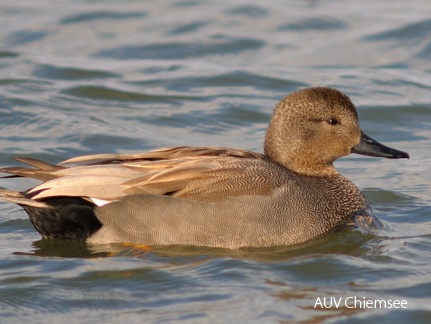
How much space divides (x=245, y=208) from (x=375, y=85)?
19.6ft

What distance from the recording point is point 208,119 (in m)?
11.5

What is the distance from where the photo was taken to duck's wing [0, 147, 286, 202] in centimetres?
719

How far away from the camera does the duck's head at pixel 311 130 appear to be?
7883 mm

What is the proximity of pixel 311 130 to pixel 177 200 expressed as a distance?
1373 mm

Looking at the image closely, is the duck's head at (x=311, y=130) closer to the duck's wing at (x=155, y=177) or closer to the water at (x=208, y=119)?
the duck's wing at (x=155, y=177)

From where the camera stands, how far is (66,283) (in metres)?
6.66

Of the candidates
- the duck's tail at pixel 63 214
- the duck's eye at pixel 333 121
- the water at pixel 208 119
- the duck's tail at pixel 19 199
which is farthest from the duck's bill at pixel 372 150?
the duck's tail at pixel 19 199

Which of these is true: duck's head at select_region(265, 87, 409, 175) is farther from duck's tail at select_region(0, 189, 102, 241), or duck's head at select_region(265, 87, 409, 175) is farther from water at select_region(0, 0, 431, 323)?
duck's tail at select_region(0, 189, 102, 241)

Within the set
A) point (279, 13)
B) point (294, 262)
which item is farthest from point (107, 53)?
point (294, 262)

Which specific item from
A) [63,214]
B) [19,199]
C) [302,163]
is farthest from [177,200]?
[302,163]

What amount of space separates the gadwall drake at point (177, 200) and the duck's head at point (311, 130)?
24cm

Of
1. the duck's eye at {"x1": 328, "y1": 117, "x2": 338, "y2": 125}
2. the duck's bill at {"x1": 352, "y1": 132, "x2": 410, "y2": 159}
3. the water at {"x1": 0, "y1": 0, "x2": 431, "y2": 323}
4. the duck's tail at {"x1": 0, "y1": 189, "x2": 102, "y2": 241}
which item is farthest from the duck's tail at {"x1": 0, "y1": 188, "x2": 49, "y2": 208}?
the duck's bill at {"x1": 352, "y1": 132, "x2": 410, "y2": 159}

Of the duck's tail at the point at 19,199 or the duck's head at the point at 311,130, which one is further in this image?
the duck's head at the point at 311,130

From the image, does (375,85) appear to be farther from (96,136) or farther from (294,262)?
(294,262)
